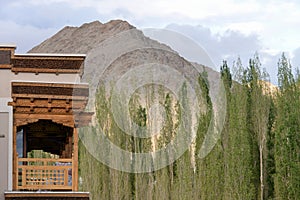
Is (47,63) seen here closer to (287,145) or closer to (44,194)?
(44,194)

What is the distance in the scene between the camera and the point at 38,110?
12203 mm

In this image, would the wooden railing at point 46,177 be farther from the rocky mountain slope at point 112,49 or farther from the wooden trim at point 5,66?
the rocky mountain slope at point 112,49

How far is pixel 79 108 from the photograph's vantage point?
12211mm

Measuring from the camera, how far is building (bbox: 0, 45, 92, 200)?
11.8 m

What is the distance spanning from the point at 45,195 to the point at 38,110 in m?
1.44

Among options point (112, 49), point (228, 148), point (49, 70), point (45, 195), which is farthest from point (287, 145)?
point (112, 49)

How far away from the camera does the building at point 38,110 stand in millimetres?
11836

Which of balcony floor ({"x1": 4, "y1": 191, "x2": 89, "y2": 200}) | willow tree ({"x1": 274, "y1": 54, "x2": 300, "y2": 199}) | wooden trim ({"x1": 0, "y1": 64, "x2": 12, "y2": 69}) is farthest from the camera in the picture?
willow tree ({"x1": 274, "y1": 54, "x2": 300, "y2": 199})

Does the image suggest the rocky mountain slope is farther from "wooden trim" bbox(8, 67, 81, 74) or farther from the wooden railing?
the wooden railing

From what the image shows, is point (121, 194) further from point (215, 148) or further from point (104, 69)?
point (104, 69)

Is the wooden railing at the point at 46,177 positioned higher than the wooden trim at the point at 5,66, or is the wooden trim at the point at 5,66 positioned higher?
the wooden trim at the point at 5,66

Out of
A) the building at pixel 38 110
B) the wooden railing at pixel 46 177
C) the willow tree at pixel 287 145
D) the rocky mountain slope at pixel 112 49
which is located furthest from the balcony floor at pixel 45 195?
the rocky mountain slope at pixel 112 49

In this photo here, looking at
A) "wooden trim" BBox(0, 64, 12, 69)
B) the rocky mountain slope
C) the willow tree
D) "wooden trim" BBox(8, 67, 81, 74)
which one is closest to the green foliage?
the willow tree

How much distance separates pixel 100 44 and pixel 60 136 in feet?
172
